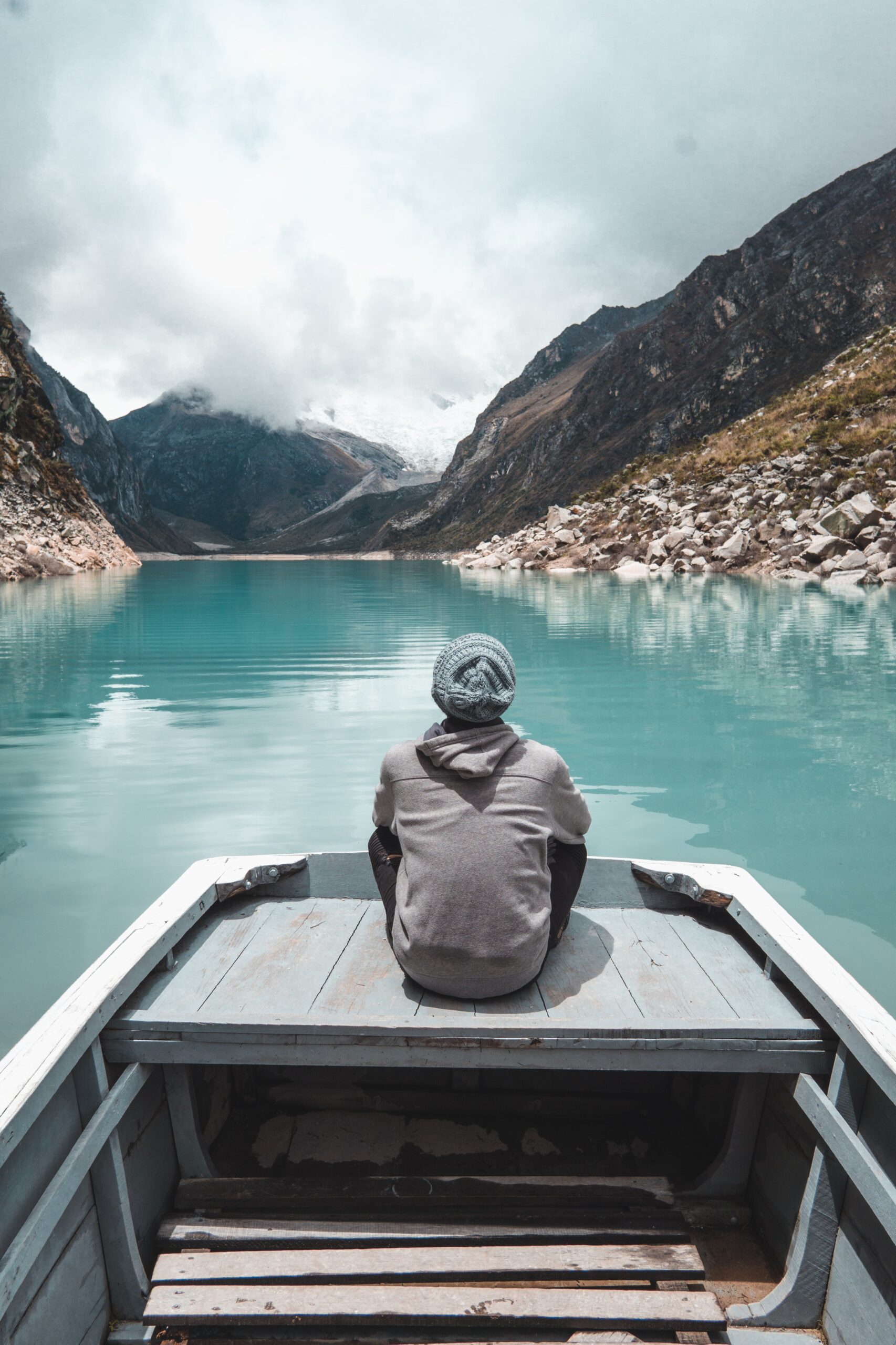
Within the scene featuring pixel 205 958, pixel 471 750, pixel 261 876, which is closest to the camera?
pixel 471 750

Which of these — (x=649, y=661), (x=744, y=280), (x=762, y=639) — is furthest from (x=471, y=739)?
(x=744, y=280)

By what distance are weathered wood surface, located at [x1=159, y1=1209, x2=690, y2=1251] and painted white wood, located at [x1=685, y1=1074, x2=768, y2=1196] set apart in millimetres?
198

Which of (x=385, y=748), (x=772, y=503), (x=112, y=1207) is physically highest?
(x=772, y=503)

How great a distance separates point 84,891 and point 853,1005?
19.5 ft

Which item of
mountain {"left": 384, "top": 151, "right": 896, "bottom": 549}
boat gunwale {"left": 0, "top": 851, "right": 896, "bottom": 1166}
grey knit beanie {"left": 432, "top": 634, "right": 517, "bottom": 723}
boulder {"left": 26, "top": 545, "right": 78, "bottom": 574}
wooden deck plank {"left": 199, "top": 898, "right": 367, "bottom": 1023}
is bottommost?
boulder {"left": 26, "top": 545, "right": 78, "bottom": 574}

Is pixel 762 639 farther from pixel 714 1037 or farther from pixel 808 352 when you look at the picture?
pixel 808 352

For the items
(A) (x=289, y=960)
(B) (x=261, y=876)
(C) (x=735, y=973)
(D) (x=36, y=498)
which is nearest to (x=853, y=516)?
(C) (x=735, y=973)

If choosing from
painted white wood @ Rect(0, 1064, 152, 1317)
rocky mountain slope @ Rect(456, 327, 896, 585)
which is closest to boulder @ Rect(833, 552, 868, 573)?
rocky mountain slope @ Rect(456, 327, 896, 585)

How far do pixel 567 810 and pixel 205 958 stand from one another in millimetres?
1547

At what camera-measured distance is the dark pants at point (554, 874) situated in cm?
331

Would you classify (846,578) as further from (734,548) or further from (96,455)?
(96,455)

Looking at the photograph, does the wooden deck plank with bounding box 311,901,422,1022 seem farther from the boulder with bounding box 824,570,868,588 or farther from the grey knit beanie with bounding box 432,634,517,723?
the boulder with bounding box 824,570,868,588

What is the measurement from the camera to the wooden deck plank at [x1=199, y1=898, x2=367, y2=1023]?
9.45 feet

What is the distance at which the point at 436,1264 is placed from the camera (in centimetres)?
261
